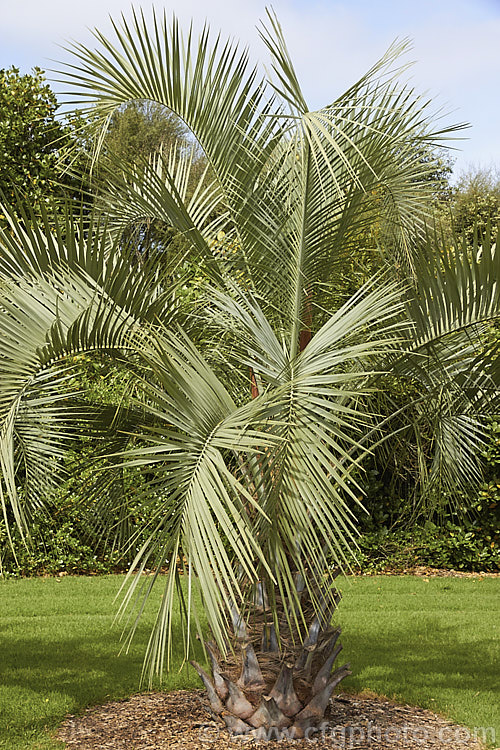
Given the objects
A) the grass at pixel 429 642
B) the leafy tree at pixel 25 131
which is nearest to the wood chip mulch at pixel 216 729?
the grass at pixel 429 642

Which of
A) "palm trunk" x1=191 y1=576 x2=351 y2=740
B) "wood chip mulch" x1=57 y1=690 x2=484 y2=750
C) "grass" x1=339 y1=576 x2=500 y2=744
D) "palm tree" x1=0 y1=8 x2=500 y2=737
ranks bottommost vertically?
"grass" x1=339 y1=576 x2=500 y2=744

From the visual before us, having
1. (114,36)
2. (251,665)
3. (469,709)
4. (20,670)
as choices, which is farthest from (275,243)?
(20,670)

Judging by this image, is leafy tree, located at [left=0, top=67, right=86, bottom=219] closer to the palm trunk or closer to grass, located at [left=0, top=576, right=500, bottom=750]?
grass, located at [left=0, top=576, right=500, bottom=750]

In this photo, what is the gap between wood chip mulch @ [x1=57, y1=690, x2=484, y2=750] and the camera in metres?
4.04

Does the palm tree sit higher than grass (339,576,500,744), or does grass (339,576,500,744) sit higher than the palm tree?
the palm tree

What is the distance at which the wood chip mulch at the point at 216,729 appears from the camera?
404cm

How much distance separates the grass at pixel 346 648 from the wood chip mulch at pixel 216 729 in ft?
0.56

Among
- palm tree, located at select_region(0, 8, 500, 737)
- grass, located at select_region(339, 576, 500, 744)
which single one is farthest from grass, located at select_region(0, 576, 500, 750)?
palm tree, located at select_region(0, 8, 500, 737)

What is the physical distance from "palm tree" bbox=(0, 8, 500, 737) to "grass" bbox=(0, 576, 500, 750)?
3.56 feet

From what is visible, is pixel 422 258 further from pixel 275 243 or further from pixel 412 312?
pixel 275 243

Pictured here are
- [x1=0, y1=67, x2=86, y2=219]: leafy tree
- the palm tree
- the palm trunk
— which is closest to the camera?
the palm tree

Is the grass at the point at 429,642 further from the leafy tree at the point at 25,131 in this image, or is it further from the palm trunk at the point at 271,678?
the leafy tree at the point at 25,131

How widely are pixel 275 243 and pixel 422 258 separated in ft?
2.36

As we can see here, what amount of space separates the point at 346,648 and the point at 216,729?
2.29 m
